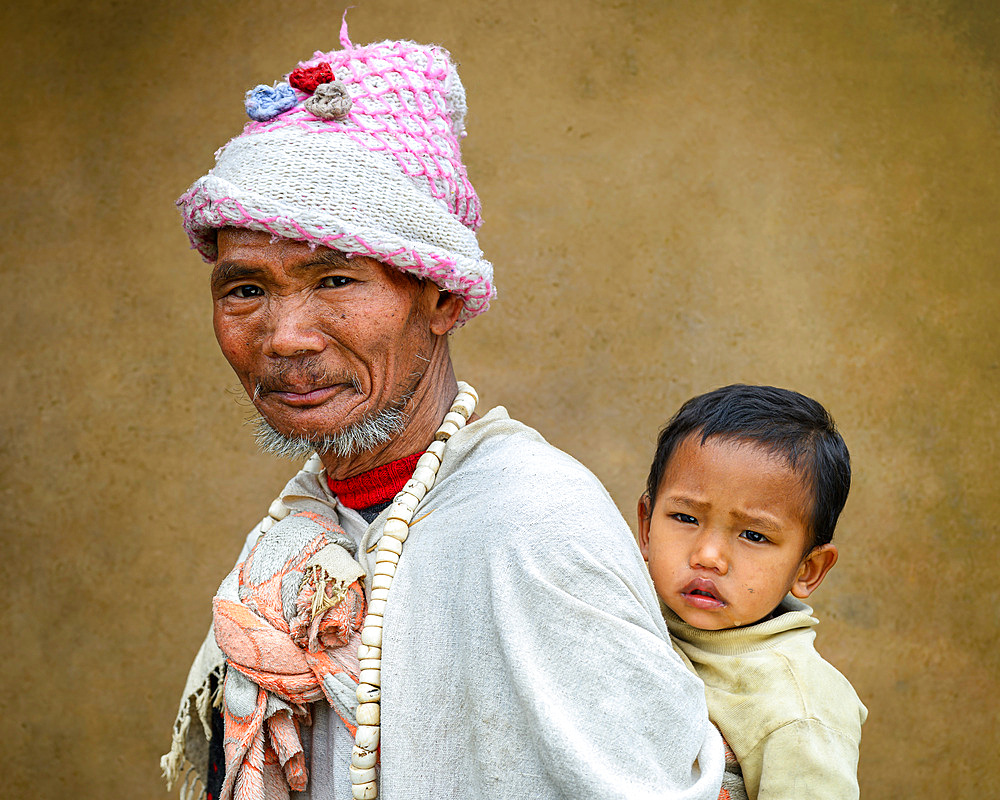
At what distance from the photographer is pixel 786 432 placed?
218cm

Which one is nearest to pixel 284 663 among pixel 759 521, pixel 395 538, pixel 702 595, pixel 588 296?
pixel 395 538

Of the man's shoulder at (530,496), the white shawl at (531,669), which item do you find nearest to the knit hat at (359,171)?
the man's shoulder at (530,496)

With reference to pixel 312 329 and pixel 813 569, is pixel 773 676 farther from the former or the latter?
pixel 312 329

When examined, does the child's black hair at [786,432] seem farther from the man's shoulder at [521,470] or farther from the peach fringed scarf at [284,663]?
the peach fringed scarf at [284,663]

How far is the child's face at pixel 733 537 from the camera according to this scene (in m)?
2.12

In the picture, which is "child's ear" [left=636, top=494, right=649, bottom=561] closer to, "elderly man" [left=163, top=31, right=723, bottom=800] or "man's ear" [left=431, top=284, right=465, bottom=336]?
"elderly man" [left=163, top=31, right=723, bottom=800]

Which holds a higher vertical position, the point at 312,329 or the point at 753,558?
the point at 312,329

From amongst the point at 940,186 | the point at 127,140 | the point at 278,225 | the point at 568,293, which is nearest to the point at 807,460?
the point at 278,225

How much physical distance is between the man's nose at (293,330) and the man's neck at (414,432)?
264 millimetres

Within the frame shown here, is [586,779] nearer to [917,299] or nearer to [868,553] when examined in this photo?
[868,553]

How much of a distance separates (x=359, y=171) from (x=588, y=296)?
2.31 meters

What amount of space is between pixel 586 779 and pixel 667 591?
76 cm

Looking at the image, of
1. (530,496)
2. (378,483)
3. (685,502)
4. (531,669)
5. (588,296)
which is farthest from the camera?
(588,296)

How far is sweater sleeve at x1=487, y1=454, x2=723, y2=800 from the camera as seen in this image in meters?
1.52
